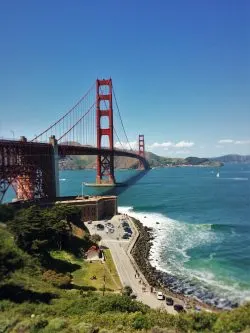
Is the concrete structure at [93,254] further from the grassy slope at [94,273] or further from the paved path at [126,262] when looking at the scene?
the paved path at [126,262]

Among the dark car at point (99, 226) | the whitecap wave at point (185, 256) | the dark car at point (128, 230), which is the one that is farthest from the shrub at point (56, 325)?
the dark car at point (128, 230)

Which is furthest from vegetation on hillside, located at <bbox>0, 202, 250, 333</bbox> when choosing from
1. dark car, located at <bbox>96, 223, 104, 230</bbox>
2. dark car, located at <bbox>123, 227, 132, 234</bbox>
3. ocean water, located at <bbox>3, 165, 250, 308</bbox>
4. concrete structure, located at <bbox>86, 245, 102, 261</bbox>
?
dark car, located at <bbox>123, 227, 132, 234</bbox>

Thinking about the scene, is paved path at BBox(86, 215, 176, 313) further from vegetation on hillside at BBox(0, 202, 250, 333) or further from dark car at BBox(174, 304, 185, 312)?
vegetation on hillside at BBox(0, 202, 250, 333)

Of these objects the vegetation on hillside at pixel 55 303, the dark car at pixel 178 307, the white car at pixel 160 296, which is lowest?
the dark car at pixel 178 307

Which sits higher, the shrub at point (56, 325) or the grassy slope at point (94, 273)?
the shrub at point (56, 325)

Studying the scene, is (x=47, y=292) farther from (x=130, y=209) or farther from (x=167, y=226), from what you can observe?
(x=130, y=209)

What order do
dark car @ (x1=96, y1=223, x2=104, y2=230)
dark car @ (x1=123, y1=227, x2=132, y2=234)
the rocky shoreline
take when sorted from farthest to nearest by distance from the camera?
dark car @ (x1=123, y1=227, x2=132, y2=234) < dark car @ (x1=96, y1=223, x2=104, y2=230) < the rocky shoreline
